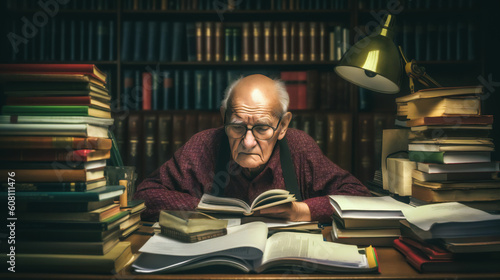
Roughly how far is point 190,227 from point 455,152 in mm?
769

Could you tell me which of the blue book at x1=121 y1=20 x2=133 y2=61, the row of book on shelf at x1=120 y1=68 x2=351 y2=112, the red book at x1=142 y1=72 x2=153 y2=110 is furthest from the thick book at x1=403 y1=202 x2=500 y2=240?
the blue book at x1=121 y1=20 x2=133 y2=61

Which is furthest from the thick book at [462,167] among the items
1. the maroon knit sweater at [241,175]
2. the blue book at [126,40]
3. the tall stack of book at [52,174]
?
the blue book at [126,40]

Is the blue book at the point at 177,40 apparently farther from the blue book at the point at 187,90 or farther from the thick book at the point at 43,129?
the thick book at the point at 43,129

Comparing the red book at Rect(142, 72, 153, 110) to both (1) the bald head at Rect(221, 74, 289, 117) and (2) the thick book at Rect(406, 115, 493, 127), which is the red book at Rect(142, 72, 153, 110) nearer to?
(1) the bald head at Rect(221, 74, 289, 117)

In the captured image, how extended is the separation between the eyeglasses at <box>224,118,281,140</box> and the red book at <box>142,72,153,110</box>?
4.49ft

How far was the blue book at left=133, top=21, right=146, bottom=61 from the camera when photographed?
8.63 ft

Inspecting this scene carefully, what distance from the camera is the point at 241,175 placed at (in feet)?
5.20

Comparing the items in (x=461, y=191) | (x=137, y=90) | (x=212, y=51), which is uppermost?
(x=212, y=51)

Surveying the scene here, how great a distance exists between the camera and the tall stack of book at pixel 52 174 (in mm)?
730

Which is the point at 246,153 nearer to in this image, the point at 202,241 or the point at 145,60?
the point at 202,241

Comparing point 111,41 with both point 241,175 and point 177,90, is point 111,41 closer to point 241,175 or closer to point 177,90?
point 177,90

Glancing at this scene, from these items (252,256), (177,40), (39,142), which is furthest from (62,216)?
(177,40)

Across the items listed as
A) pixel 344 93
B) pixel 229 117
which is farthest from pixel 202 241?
pixel 344 93

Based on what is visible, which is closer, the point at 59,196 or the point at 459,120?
the point at 59,196
